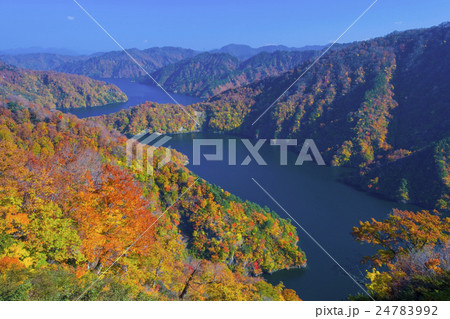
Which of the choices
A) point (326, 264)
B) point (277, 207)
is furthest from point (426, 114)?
point (326, 264)

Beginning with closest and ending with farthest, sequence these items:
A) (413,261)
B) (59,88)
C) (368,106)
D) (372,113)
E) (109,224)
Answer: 1. (413,261)
2. (109,224)
3. (372,113)
4. (368,106)
5. (59,88)

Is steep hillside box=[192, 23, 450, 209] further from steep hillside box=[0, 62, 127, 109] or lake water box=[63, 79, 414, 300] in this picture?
steep hillside box=[0, 62, 127, 109]

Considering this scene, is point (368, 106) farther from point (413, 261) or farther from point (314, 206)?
point (413, 261)

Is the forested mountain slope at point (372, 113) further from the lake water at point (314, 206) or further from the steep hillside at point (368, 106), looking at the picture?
the lake water at point (314, 206)

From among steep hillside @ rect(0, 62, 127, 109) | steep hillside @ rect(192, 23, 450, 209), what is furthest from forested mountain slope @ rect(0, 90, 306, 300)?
steep hillside @ rect(0, 62, 127, 109)

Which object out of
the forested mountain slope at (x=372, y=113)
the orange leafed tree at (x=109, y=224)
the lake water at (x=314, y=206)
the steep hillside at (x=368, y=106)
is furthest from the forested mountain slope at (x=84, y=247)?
the steep hillside at (x=368, y=106)

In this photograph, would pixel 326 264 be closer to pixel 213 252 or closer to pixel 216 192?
pixel 213 252

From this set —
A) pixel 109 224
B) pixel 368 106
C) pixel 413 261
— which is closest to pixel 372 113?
pixel 368 106
